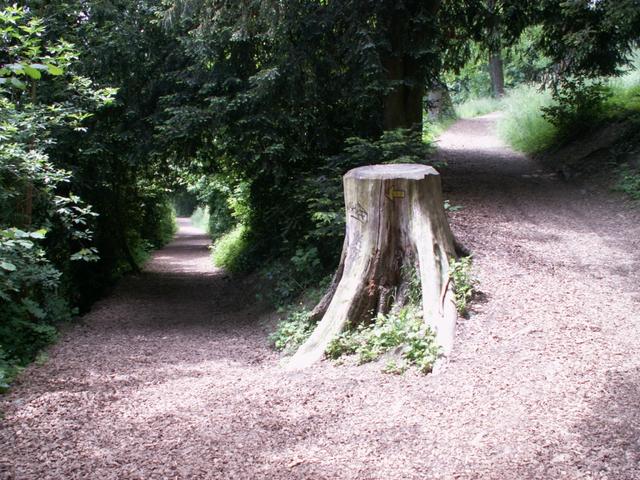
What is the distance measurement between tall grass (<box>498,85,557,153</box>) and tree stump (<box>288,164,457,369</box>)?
10071 mm

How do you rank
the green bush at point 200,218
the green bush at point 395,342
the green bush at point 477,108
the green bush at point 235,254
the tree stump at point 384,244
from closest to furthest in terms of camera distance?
the green bush at point 395,342, the tree stump at point 384,244, the green bush at point 235,254, the green bush at point 477,108, the green bush at point 200,218

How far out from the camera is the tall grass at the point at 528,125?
1512 cm

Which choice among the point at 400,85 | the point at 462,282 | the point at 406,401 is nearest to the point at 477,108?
the point at 400,85

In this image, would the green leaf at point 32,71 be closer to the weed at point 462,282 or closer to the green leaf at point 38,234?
the green leaf at point 38,234

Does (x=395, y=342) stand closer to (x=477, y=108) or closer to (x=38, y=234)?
(x=38, y=234)

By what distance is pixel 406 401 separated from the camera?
4.18m

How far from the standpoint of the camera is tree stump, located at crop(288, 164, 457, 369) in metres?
→ 5.79

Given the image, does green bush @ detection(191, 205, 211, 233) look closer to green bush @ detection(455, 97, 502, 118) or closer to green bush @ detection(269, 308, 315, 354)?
green bush @ detection(455, 97, 502, 118)

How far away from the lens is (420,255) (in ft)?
18.6

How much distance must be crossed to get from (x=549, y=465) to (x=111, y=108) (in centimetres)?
1016

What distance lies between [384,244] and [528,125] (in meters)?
12.5

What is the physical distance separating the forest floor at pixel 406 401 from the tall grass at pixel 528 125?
777 centimetres

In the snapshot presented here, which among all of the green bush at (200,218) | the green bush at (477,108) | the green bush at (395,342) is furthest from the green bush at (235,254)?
the green bush at (200,218)

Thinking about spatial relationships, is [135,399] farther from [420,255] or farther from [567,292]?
[567,292]
